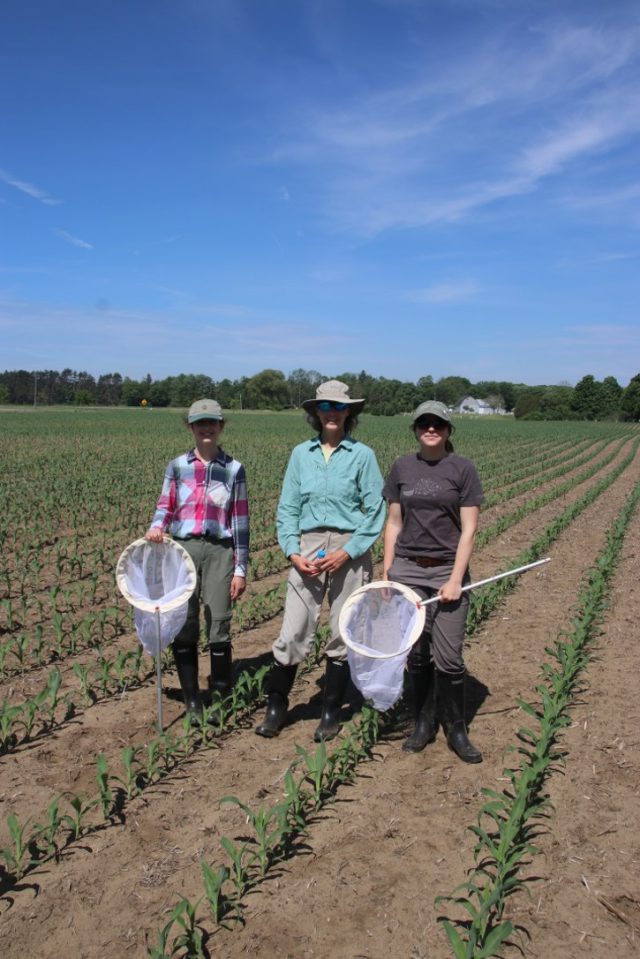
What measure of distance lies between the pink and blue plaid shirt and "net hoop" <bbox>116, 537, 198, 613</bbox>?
0.44 ft

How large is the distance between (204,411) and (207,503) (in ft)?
1.89

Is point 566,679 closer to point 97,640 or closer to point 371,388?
point 97,640

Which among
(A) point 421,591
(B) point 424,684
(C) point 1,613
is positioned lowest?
(C) point 1,613

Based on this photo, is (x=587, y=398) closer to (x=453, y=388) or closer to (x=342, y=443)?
(x=453, y=388)

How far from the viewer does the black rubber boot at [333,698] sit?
420 centimetres

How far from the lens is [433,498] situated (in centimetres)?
395

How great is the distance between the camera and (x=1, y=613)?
6.93 metres

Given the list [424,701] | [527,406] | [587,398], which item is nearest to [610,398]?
[587,398]

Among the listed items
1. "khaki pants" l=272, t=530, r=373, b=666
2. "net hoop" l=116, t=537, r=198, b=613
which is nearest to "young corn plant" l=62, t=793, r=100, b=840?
"net hoop" l=116, t=537, r=198, b=613

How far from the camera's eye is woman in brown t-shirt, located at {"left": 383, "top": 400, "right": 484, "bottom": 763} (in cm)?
392

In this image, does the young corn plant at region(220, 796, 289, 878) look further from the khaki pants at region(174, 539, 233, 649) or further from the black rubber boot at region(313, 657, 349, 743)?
the khaki pants at region(174, 539, 233, 649)

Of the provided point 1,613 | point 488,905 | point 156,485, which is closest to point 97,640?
point 1,613

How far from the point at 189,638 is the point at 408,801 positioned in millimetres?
1659

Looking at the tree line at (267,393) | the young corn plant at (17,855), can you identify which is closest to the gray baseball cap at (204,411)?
the young corn plant at (17,855)
